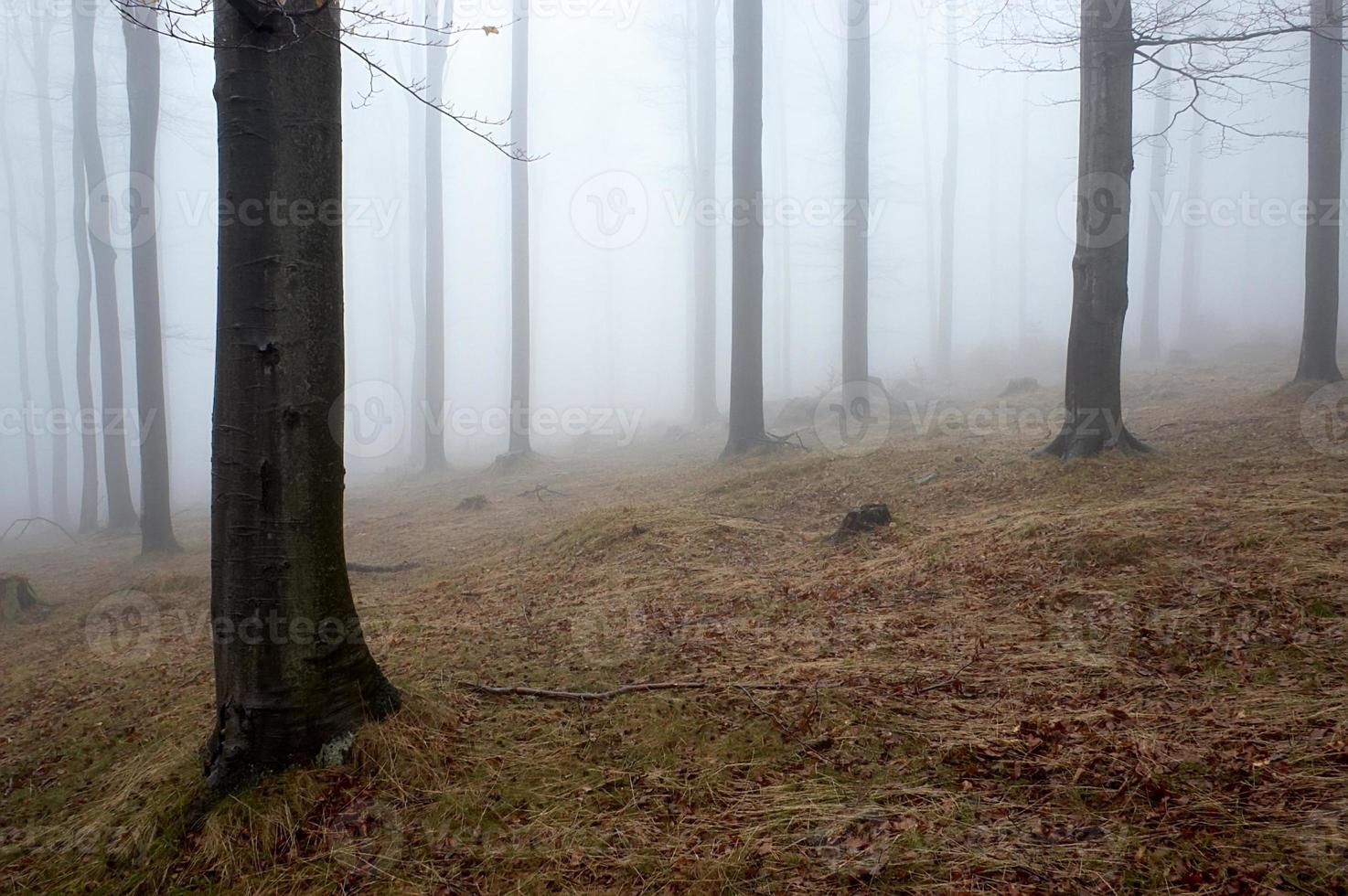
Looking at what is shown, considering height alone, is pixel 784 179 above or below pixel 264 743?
above

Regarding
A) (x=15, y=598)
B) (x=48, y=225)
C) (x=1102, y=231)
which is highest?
(x=48, y=225)

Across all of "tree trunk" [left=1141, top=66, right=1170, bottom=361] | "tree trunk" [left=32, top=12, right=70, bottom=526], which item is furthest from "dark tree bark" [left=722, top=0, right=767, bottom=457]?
"tree trunk" [left=32, top=12, right=70, bottom=526]

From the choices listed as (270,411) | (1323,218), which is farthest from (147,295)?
(1323,218)

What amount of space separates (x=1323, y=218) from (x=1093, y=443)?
21.2 ft

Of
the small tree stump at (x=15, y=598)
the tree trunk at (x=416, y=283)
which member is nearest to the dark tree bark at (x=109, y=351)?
the small tree stump at (x=15, y=598)

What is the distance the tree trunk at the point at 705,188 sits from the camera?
73.2ft

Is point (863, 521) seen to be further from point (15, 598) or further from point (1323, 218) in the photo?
point (1323, 218)

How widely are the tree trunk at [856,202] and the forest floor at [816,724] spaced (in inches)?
336

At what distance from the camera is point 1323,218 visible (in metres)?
10.2

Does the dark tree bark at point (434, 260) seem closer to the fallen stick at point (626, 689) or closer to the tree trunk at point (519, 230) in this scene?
the tree trunk at point (519, 230)

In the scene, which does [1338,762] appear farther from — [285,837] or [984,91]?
[984,91]

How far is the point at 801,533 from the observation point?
6629 millimetres

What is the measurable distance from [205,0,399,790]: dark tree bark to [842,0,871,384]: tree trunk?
12.4 metres

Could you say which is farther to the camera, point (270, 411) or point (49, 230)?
point (49, 230)
